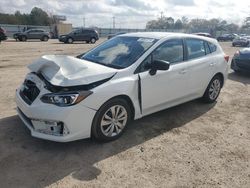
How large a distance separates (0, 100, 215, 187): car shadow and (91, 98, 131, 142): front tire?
141 mm

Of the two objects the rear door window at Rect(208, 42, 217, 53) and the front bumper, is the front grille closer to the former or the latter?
the front bumper

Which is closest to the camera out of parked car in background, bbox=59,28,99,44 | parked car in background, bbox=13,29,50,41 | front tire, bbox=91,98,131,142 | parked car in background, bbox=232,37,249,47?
front tire, bbox=91,98,131,142

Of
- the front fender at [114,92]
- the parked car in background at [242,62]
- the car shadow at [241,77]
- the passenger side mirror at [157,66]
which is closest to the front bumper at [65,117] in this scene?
the front fender at [114,92]

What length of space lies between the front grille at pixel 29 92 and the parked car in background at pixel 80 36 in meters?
24.8

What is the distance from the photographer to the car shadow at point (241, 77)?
913 centimetres

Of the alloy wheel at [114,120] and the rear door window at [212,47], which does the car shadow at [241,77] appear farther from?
the alloy wheel at [114,120]

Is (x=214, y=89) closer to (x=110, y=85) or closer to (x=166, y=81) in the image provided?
(x=166, y=81)

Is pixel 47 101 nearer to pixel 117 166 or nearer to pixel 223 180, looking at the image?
pixel 117 166

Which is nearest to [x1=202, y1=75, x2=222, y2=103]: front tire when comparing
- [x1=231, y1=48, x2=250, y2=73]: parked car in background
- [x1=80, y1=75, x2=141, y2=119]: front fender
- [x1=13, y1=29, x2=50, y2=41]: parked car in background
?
[x1=80, y1=75, x2=141, y2=119]: front fender

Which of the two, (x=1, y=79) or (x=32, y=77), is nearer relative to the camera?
(x=32, y=77)

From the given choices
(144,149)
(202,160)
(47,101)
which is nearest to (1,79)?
(47,101)

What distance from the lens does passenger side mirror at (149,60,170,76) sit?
441cm

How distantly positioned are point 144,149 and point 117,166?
2.09 ft

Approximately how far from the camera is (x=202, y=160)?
155 inches
